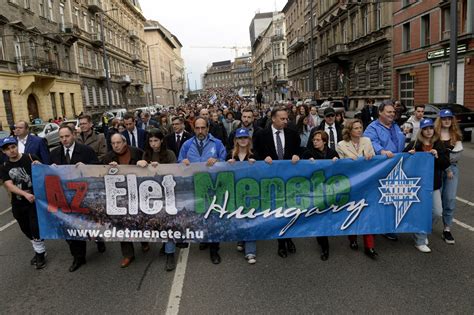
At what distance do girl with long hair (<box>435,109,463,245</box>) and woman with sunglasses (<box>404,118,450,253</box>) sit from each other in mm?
104

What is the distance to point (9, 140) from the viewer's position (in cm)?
473

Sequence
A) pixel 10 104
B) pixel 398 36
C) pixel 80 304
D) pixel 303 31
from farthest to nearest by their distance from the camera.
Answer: pixel 303 31 < pixel 398 36 < pixel 10 104 < pixel 80 304

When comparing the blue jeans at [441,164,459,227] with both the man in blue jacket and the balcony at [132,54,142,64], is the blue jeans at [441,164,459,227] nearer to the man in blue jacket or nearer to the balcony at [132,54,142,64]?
the man in blue jacket

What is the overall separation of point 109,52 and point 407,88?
1489 inches

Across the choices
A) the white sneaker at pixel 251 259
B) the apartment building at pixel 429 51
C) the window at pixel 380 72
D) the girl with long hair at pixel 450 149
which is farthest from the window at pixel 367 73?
the white sneaker at pixel 251 259

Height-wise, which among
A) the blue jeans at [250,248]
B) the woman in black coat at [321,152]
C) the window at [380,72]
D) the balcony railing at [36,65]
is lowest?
the blue jeans at [250,248]

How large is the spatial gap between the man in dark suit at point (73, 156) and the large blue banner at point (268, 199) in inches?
17.6

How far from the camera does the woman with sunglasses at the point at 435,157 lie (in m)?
4.84

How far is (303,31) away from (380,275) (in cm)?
6137

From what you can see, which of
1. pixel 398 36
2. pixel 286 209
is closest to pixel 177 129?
pixel 286 209

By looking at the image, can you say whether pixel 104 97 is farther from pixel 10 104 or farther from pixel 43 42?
pixel 10 104

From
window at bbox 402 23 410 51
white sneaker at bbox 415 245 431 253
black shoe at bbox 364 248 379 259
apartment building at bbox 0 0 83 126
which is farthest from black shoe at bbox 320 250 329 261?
window at bbox 402 23 410 51

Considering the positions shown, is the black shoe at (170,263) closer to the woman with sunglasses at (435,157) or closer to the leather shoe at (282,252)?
the leather shoe at (282,252)

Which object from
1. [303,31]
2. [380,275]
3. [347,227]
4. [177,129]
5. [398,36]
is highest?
[303,31]
